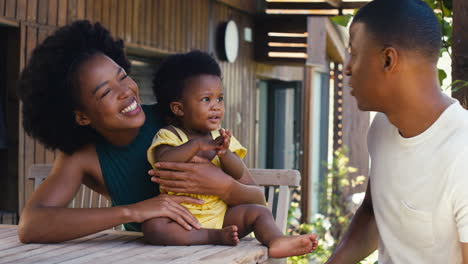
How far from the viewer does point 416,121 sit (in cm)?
200

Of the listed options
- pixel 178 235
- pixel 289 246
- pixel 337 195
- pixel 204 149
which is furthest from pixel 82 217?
pixel 337 195

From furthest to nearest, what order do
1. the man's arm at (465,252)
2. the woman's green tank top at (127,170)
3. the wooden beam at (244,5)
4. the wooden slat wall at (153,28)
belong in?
the wooden beam at (244,5) → the wooden slat wall at (153,28) → the woman's green tank top at (127,170) → the man's arm at (465,252)

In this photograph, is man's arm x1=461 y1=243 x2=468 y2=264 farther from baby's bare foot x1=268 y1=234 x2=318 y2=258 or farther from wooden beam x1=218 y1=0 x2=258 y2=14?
wooden beam x1=218 y1=0 x2=258 y2=14

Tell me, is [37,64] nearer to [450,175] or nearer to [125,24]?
[450,175]

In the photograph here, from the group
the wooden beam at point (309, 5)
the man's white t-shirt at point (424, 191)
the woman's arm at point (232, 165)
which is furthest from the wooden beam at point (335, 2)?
the man's white t-shirt at point (424, 191)

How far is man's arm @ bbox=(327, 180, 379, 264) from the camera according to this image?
231 cm

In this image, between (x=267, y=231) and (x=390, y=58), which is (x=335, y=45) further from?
(x=390, y=58)

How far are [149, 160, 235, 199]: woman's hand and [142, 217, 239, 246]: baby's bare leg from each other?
5.0 inches

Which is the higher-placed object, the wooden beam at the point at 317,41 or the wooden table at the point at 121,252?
the wooden beam at the point at 317,41

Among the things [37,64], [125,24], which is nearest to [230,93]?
[125,24]

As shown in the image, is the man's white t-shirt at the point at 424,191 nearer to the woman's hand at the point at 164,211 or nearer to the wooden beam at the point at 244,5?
the woman's hand at the point at 164,211

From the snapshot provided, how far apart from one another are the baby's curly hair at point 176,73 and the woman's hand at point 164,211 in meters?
0.43

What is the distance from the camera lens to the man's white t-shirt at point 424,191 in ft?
6.33

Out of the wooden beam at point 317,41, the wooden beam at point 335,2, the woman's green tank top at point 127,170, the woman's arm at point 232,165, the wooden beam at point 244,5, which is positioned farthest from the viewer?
the wooden beam at point 317,41
